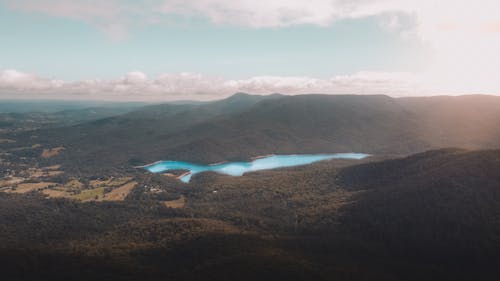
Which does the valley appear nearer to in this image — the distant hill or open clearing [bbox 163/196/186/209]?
the distant hill

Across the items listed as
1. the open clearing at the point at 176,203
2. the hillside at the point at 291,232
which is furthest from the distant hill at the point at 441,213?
the open clearing at the point at 176,203

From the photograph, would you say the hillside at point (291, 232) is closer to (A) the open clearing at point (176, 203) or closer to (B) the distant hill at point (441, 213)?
(B) the distant hill at point (441, 213)

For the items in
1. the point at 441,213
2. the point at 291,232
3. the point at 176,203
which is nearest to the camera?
the point at 441,213

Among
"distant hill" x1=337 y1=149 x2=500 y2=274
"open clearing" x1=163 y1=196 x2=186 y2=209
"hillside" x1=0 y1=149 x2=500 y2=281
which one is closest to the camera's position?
"hillside" x1=0 y1=149 x2=500 y2=281

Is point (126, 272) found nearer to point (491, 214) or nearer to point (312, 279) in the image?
point (312, 279)

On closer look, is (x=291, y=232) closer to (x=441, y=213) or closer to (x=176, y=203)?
(x=441, y=213)

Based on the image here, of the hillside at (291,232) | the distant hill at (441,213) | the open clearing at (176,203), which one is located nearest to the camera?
the hillside at (291,232)

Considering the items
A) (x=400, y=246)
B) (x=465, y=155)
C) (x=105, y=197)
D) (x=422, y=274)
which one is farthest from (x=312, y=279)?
(x=105, y=197)

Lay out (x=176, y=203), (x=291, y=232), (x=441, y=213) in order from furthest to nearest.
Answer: (x=176, y=203) < (x=291, y=232) < (x=441, y=213)

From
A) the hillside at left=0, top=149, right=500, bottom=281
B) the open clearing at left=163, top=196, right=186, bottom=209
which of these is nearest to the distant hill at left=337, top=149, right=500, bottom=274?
the hillside at left=0, top=149, right=500, bottom=281

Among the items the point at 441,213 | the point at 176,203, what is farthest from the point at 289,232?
the point at 176,203

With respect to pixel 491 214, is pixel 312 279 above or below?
below
